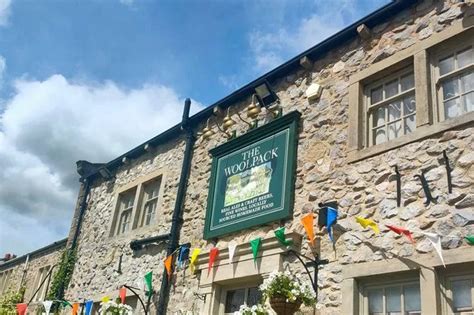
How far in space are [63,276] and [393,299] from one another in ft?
29.1

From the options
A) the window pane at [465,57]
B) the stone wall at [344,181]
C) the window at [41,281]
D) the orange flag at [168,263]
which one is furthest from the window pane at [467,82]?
the window at [41,281]

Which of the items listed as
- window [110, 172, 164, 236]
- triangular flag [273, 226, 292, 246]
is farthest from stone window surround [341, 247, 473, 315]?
window [110, 172, 164, 236]

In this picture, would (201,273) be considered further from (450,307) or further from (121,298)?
(450,307)

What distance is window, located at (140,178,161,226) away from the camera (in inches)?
420

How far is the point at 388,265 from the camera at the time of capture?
18.6ft

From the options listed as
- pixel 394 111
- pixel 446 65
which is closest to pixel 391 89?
pixel 394 111

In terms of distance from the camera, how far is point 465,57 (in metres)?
6.16

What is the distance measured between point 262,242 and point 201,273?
150 centimetres

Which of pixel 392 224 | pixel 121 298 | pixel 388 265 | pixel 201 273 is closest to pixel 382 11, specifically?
pixel 392 224

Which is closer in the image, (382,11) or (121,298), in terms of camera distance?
(382,11)

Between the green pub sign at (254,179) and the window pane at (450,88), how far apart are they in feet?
7.68

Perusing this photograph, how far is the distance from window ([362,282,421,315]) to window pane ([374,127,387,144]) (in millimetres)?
1961

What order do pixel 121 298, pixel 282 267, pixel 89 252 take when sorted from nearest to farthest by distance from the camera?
pixel 282 267 → pixel 121 298 → pixel 89 252

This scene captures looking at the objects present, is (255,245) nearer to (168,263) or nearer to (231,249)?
(231,249)
